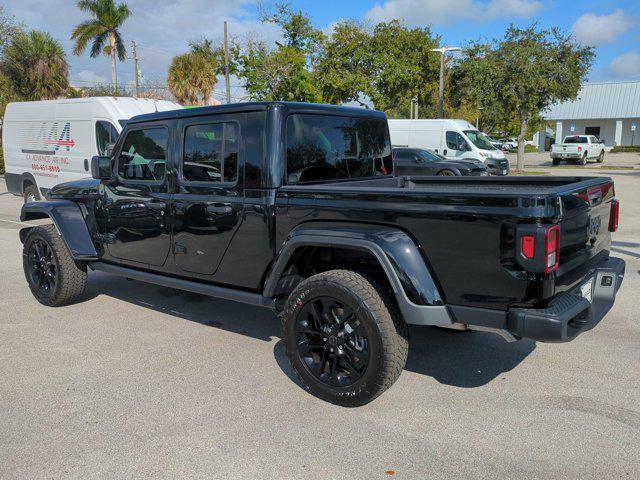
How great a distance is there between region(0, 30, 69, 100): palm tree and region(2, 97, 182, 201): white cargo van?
1996 centimetres

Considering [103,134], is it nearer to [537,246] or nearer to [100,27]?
[537,246]

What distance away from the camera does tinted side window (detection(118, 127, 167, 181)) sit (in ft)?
15.0

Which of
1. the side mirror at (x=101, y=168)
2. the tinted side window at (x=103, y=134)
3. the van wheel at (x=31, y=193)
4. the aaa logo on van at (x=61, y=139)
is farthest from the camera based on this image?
the van wheel at (x=31, y=193)

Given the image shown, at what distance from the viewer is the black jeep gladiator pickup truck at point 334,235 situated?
2938mm

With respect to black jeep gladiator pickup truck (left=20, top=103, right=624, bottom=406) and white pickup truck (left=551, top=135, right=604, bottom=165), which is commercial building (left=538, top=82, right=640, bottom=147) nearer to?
white pickup truck (left=551, top=135, right=604, bottom=165)

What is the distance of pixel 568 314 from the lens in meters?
2.89

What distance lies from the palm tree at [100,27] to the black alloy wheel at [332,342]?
123ft

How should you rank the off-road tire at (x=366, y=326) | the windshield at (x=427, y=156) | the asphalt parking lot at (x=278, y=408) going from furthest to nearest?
1. the windshield at (x=427, y=156)
2. the off-road tire at (x=366, y=326)
3. the asphalt parking lot at (x=278, y=408)

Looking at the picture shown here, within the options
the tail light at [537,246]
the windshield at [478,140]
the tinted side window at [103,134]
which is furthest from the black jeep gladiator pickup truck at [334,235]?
the windshield at [478,140]

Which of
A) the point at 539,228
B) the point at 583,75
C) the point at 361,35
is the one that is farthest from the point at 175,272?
the point at 361,35

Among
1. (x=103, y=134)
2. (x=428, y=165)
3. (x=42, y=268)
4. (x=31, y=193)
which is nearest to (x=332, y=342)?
(x=42, y=268)

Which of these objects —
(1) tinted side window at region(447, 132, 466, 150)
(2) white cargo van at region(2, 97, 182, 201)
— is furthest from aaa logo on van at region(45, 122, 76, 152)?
(1) tinted side window at region(447, 132, 466, 150)

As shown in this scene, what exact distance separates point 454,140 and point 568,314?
18817 mm

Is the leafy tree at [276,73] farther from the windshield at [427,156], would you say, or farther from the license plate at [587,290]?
the license plate at [587,290]
